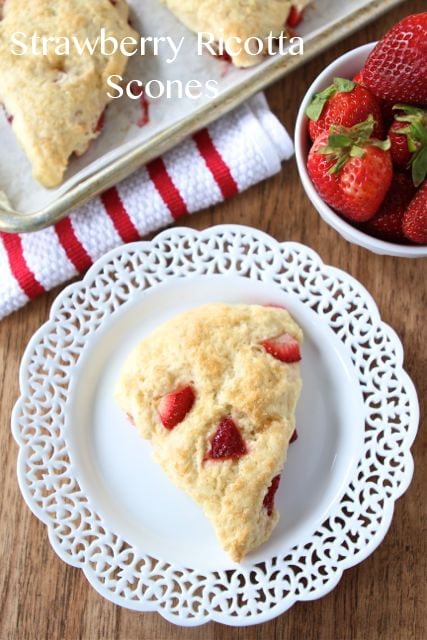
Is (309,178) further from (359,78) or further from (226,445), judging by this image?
(226,445)

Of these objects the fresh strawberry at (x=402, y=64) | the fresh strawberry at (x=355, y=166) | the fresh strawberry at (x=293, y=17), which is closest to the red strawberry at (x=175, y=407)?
the fresh strawberry at (x=355, y=166)

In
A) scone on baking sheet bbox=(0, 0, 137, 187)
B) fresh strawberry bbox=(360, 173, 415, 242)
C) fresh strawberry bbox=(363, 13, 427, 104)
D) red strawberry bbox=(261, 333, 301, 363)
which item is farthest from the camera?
scone on baking sheet bbox=(0, 0, 137, 187)

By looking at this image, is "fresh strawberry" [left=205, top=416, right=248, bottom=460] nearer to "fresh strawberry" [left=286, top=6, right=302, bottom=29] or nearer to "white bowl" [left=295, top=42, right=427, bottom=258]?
"white bowl" [left=295, top=42, right=427, bottom=258]

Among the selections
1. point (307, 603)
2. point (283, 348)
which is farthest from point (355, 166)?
point (307, 603)

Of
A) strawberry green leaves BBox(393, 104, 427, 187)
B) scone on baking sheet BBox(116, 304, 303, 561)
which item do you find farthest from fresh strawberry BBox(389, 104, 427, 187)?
scone on baking sheet BBox(116, 304, 303, 561)

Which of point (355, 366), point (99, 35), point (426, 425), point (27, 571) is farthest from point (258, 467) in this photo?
point (99, 35)
